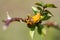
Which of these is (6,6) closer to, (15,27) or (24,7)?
(24,7)

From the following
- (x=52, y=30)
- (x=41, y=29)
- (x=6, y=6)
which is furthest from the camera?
(x=6, y=6)

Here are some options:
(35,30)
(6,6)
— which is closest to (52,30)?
(35,30)

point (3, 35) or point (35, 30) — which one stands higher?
point (35, 30)

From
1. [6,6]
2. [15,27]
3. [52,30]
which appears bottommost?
[6,6]

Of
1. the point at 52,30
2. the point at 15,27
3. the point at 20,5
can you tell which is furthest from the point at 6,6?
the point at 52,30

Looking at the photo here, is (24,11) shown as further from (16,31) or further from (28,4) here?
(16,31)

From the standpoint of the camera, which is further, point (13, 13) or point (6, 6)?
point (6, 6)

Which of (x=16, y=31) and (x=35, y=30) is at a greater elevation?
(x=35, y=30)

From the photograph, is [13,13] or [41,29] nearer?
[41,29]

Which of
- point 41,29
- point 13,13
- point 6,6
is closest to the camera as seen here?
point 41,29

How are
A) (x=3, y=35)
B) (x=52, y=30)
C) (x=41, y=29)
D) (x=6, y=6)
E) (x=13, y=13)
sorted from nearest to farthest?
(x=41, y=29) < (x=52, y=30) < (x=3, y=35) < (x=13, y=13) < (x=6, y=6)
